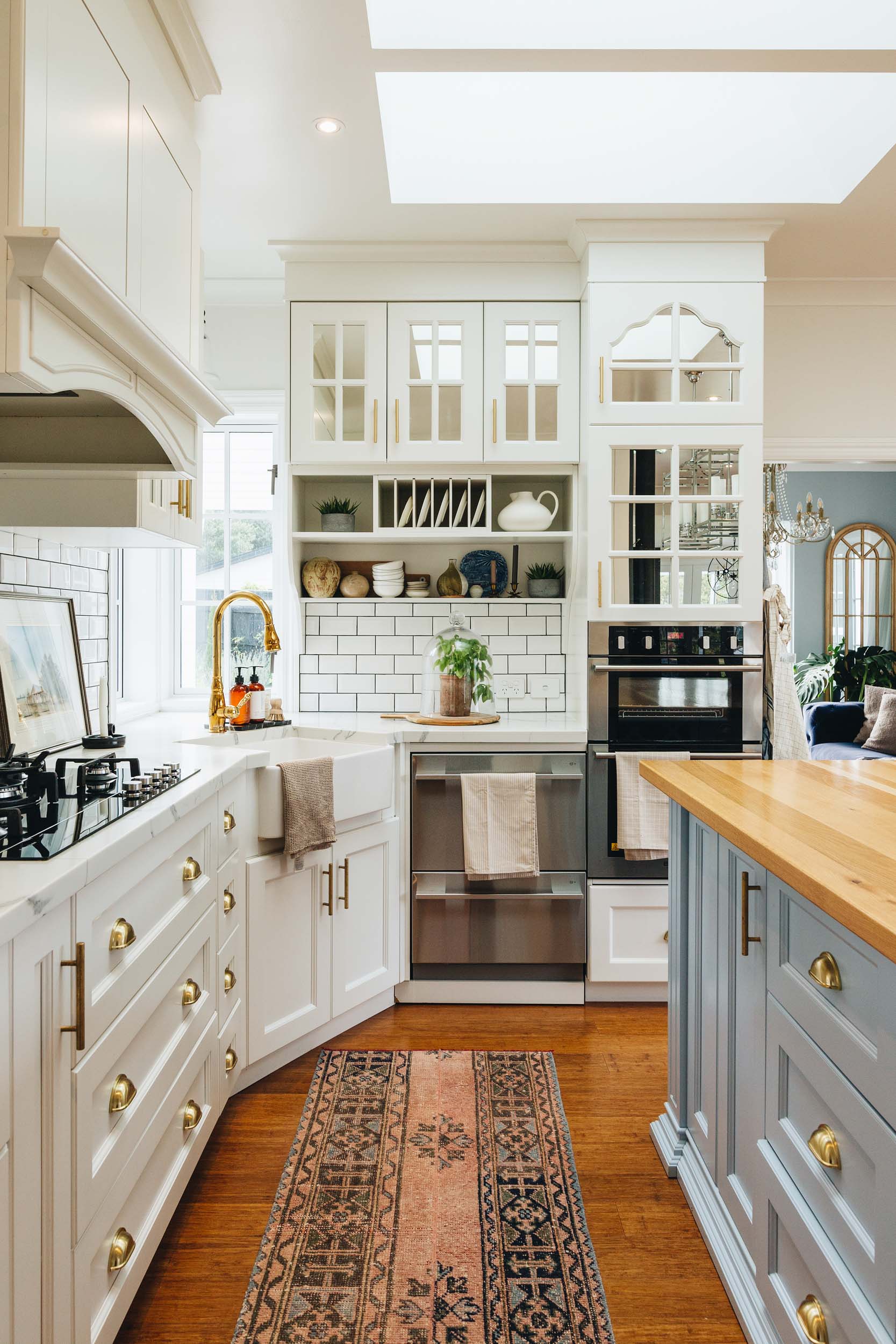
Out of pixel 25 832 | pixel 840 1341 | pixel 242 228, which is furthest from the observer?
pixel 242 228

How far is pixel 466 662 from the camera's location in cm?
314

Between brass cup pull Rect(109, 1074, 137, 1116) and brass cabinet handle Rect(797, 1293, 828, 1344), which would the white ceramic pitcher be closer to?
brass cup pull Rect(109, 1074, 137, 1116)

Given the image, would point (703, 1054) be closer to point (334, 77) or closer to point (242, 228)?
point (334, 77)

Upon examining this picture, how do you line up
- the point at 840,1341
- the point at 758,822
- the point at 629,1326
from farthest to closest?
the point at 629,1326, the point at 758,822, the point at 840,1341

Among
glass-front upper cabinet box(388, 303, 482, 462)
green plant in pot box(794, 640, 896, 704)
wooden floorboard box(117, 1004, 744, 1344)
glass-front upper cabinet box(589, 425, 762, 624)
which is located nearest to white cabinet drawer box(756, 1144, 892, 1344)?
wooden floorboard box(117, 1004, 744, 1344)

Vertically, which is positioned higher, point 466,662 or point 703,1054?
point 466,662

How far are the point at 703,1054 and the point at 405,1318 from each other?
2.50ft

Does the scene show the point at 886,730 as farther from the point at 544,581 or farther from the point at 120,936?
the point at 120,936

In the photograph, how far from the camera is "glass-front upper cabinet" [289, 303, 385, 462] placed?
3.16 m

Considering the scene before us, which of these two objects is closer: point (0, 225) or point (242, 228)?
point (0, 225)

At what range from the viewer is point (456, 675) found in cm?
315

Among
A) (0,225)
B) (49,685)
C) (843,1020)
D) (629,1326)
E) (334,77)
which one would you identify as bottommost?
(629,1326)

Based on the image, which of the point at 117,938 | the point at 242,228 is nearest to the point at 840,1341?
the point at 117,938

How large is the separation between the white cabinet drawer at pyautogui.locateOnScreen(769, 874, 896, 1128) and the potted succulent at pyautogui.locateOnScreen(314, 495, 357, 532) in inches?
91.0
